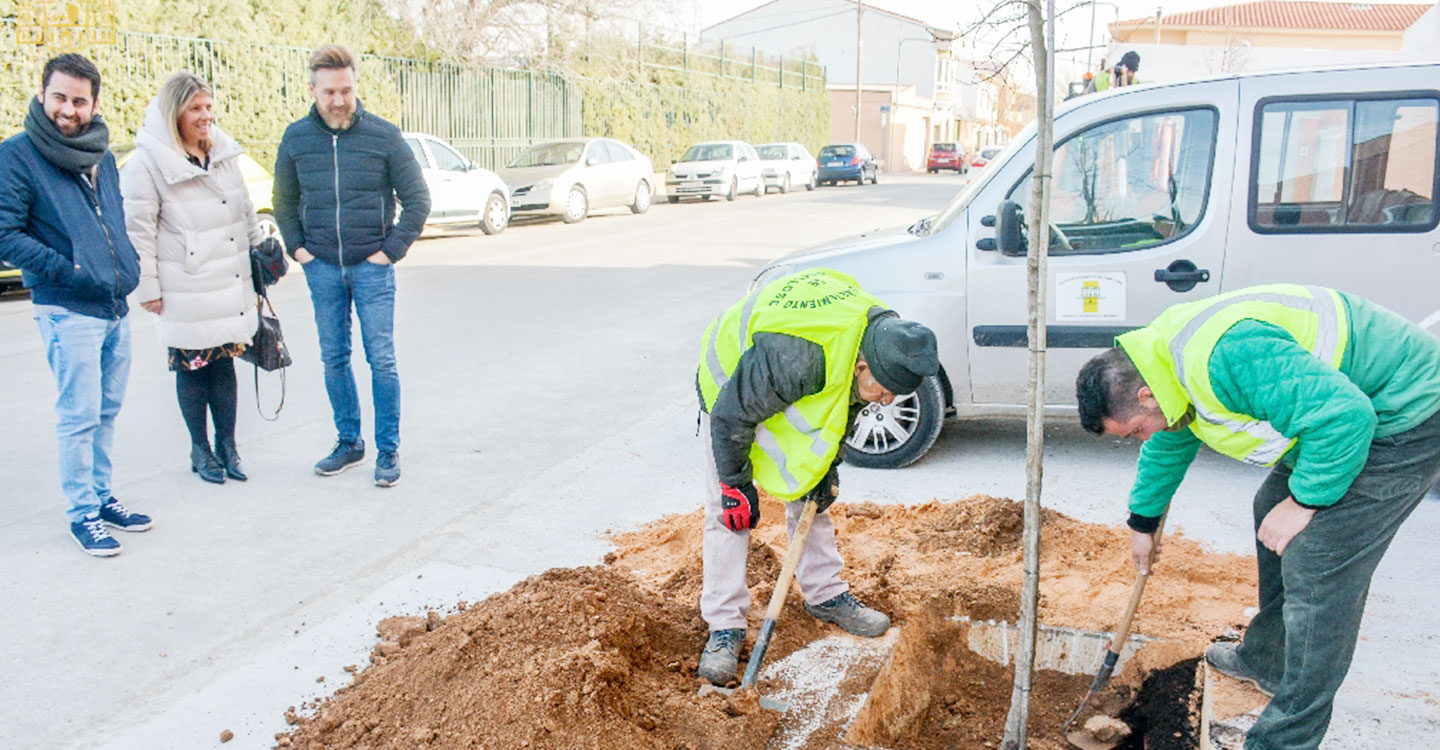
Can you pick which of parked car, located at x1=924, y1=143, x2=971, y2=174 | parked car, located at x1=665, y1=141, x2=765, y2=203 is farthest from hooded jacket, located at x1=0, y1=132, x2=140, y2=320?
parked car, located at x1=924, y1=143, x2=971, y2=174

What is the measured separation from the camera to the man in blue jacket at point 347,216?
5.36m

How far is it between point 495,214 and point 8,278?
8.25 m

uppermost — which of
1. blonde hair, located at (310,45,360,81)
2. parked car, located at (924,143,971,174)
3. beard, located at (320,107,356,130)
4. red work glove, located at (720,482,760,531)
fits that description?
parked car, located at (924,143,971,174)

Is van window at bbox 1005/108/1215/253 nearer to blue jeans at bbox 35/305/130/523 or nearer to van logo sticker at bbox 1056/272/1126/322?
van logo sticker at bbox 1056/272/1126/322

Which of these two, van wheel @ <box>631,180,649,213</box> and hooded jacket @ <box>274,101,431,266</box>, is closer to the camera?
hooded jacket @ <box>274,101,431,266</box>

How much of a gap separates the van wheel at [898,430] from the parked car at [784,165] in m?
23.5

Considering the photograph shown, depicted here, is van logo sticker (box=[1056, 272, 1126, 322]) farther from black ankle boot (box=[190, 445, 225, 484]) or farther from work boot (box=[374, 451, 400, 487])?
black ankle boot (box=[190, 445, 225, 484])

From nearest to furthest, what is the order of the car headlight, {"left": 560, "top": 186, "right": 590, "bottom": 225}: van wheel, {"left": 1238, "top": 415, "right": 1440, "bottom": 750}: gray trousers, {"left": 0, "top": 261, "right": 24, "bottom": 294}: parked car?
{"left": 1238, "top": 415, "right": 1440, "bottom": 750}: gray trousers → the car headlight → {"left": 0, "top": 261, "right": 24, "bottom": 294}: parked car → {"left": 560, "top": 186, "right": 590, "bottom": 225}: van wheel

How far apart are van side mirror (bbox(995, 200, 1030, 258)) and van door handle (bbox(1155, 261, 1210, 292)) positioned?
74 cm

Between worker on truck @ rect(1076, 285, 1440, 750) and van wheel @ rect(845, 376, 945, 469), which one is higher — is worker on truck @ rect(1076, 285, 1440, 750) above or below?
above

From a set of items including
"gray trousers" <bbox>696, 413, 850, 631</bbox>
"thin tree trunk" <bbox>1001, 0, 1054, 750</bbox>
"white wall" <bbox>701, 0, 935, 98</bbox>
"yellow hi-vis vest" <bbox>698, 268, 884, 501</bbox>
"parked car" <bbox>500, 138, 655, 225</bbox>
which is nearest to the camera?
"thin tree trunk" <bbox>1001, 0, 1054, 750</bbox>

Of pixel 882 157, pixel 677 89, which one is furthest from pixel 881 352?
pixel 882 157

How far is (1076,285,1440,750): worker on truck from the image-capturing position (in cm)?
265

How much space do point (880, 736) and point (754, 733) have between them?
0.55 meters
